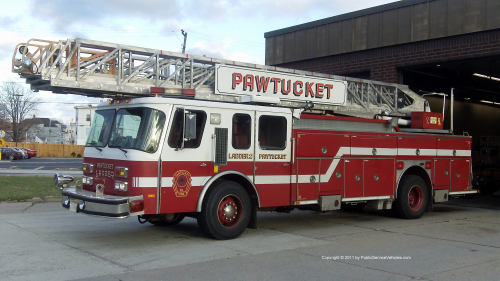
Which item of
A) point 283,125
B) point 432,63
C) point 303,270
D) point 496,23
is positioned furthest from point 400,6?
point 303,270

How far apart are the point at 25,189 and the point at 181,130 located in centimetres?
1034

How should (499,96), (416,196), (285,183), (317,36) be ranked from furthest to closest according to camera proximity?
1. (499,96)
2. (317,36)
3. (416,196)
4. (285,183)

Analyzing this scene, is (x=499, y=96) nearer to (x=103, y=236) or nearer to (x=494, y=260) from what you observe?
(x=494, y=260)

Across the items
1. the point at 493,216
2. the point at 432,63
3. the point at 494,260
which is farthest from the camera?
the point at 432,63

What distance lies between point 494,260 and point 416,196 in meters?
4.48

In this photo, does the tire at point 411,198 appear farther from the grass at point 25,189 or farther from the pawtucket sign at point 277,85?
the grass at point 25,189

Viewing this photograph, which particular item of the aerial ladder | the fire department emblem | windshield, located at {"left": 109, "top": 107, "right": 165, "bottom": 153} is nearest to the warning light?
the aerial ladder

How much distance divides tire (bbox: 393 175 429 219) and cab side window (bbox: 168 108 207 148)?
5.72 m

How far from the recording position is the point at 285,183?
9242mm

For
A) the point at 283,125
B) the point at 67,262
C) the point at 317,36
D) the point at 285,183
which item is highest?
the point at 317,36

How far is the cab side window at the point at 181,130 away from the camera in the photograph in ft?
26.0

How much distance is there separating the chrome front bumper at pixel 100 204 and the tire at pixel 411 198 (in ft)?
21.9

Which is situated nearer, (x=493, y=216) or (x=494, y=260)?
(x=494, y=260)

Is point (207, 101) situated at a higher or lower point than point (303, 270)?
higher
